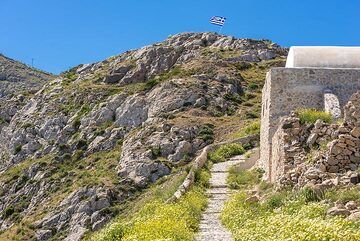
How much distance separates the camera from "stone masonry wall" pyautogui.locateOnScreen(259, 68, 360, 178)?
22.0 meters

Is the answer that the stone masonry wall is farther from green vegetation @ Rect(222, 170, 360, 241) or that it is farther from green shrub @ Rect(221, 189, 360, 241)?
green shrub @ Rect(221, 189, 360, 241)

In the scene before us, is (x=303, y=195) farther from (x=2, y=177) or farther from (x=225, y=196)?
(x=2, y=177)

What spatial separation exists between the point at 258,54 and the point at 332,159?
6631cm

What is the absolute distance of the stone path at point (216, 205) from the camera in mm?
13100

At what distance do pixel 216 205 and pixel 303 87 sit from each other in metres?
6.68

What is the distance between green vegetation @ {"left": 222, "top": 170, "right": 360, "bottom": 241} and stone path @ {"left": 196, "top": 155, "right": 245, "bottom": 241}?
317mm

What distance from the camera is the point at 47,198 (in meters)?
52.1

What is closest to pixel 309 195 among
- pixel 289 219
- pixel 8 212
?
pixel 289 219

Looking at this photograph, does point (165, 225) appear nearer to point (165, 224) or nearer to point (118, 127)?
point (165, 224)

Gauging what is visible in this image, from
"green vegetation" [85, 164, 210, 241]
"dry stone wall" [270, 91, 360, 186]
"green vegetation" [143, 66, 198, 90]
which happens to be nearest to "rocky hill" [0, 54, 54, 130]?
"green vegetation" [143, 66, 198, 90]

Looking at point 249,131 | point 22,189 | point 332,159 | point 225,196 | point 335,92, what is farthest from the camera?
point 22,189

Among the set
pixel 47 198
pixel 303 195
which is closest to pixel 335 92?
pixel 303 195

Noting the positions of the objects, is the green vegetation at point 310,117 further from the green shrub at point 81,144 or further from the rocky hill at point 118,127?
the green shrub at point 81,144

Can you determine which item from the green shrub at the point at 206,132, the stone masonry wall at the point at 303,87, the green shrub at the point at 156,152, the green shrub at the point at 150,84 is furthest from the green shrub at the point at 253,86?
the stone masonry wall at the point at 303,87
